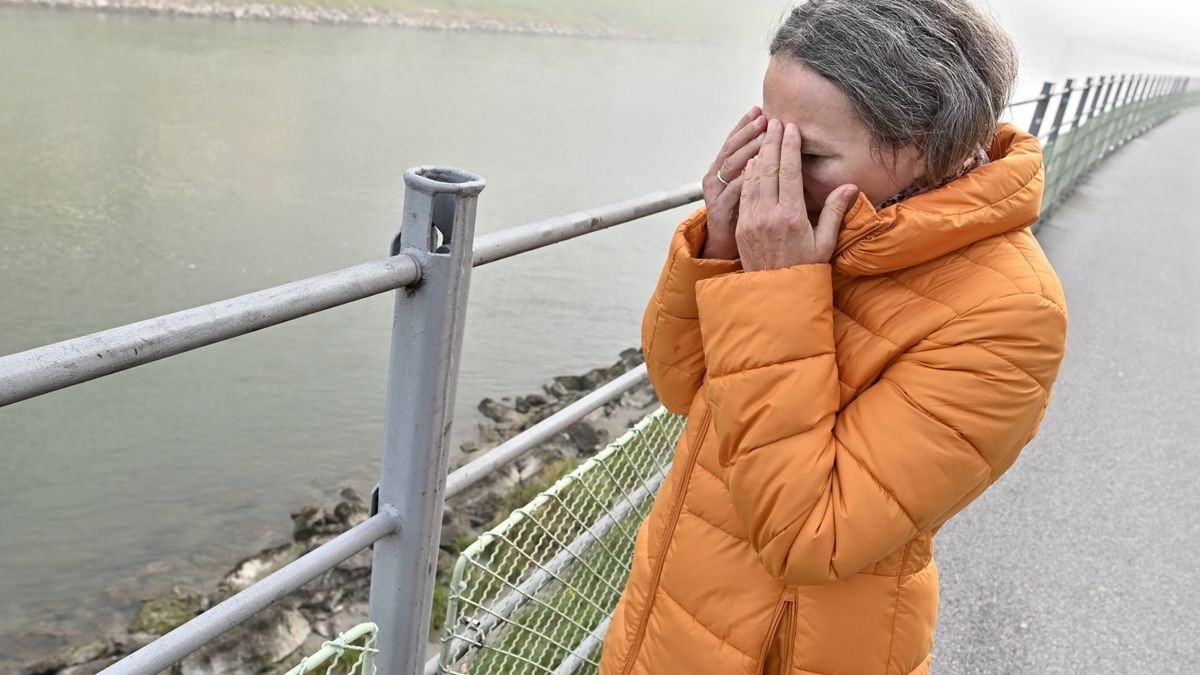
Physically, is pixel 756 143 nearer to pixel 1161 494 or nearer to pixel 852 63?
pixel 852 63

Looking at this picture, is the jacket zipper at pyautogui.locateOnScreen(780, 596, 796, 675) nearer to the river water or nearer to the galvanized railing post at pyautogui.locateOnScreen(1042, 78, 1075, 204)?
the river water

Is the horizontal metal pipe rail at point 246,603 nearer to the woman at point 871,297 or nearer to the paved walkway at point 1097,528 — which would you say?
the woman at point 871,297

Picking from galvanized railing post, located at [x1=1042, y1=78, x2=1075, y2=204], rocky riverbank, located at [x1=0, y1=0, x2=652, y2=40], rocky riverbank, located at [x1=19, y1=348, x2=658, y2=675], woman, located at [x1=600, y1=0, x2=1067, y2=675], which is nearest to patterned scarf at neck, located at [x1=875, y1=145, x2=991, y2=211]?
woman, located at [x1=600, y1=0, x2=1067, y2=675]

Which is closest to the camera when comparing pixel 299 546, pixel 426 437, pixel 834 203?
pixel 834 203

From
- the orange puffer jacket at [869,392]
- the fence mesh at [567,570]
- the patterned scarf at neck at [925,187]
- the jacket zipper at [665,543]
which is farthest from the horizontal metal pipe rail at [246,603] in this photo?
the patterned scarf at neck at [925,187]

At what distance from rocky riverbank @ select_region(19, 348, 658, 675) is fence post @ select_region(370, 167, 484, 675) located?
9.99ft

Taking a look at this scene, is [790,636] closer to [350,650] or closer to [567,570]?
[350,650]

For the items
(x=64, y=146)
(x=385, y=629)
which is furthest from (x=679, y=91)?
(x=385, y=629)

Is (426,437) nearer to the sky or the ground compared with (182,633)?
nearer to the sky

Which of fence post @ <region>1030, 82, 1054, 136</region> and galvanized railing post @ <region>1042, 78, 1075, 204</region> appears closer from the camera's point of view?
fence post @ <region>1030, 82, 1054, 136</region>

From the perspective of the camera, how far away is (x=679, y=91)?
108 feet

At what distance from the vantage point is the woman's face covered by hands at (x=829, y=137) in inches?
55.2

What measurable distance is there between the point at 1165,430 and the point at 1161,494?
85 cm

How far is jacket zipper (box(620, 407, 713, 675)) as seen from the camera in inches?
62.9
